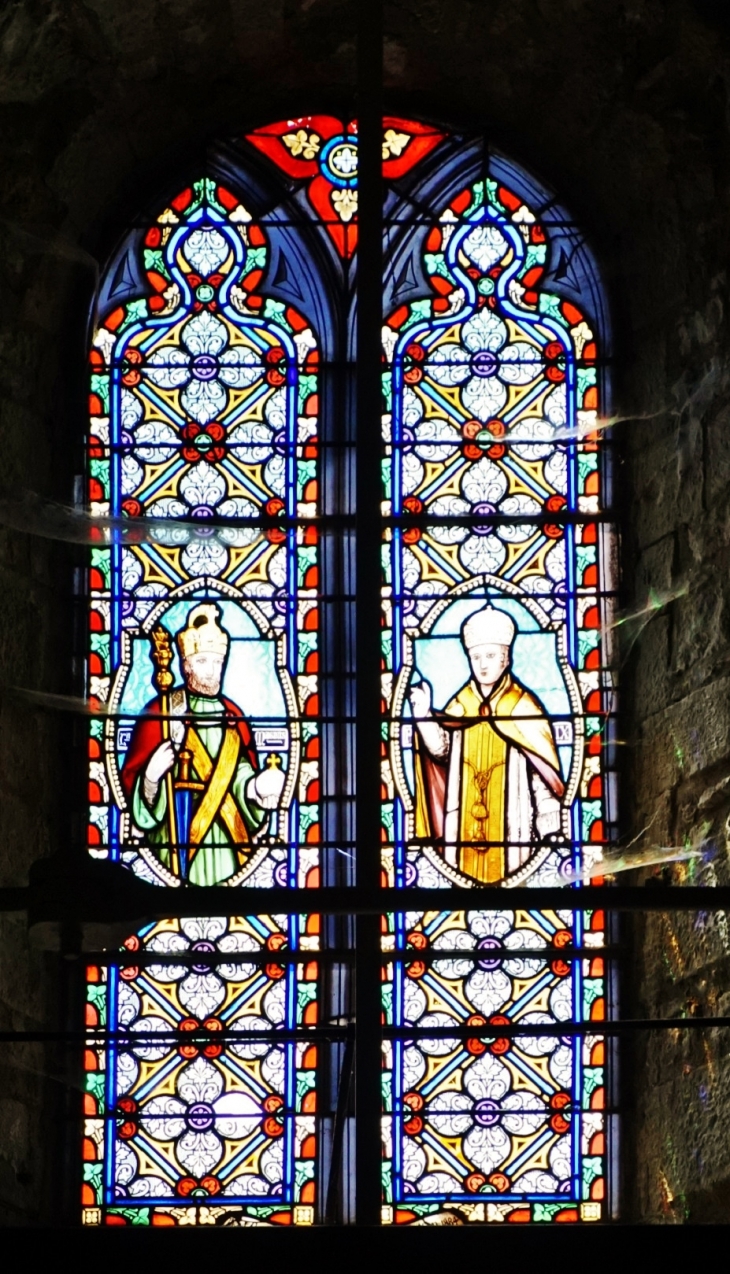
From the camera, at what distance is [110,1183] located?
6.43 meters

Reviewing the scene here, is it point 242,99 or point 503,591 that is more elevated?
point 242,99

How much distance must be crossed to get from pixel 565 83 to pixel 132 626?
1937 millimetres

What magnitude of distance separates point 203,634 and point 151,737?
321mm

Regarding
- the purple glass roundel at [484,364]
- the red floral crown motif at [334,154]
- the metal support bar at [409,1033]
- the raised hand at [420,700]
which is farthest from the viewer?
the red floral crown motif at [334,154]

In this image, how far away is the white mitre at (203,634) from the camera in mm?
6836

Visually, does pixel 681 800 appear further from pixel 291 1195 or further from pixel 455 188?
pixel 455 188

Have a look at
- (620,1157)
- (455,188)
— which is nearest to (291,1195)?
(620,1157)

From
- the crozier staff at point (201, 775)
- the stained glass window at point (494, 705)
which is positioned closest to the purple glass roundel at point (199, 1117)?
the stained glass window at point (494, 705)

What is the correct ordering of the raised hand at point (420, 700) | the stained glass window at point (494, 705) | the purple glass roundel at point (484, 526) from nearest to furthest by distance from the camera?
the stained glass window at point (494, 705), the raised hand at point (420, 700), the purple glass roundel at point (484, 526)

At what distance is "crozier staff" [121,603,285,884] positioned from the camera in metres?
6.69

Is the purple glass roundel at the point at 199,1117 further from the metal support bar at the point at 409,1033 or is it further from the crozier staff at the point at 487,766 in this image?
the crozier staff at the point at 487,766

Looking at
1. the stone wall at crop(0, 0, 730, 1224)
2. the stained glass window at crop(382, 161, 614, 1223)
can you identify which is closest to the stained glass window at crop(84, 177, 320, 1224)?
the stone wall at crop(0, 0, 730, 1224)

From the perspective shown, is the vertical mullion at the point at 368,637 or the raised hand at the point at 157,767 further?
the raised hand at the point at 157,767

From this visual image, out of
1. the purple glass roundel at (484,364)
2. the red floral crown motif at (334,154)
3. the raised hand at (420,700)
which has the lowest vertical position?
the raised hand at (420,700)
